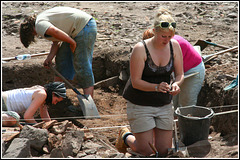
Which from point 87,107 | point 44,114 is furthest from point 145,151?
point 87,107

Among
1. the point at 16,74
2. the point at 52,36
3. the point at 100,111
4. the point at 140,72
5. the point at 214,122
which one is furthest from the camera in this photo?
the point at 16,74

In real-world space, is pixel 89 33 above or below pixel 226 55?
above

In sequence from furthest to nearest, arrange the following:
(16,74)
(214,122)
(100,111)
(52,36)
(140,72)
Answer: (16,74)
(100,111)
(52,36)
(214,122)
(140,72)

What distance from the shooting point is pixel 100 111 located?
5.98 meters

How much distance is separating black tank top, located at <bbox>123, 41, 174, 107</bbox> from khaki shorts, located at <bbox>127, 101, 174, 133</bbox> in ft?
0.21

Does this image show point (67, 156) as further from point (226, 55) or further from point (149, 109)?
point (226, 55)

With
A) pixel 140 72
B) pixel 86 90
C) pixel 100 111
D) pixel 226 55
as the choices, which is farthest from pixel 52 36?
pixel 226 55

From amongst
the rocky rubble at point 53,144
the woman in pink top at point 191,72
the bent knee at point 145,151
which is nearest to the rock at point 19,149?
the rocky rubble at point 53,144

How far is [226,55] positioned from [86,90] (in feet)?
8.38

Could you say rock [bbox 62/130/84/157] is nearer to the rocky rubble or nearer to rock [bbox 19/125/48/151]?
the rocky rubble

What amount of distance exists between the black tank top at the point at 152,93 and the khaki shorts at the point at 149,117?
64 millimetres

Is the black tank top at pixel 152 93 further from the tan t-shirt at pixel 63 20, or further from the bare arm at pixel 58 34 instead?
the tan t-shirt at pixel 63 20

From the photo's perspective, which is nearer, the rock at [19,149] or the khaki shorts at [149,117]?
the rock at [19,149]

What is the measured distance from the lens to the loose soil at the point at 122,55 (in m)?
4.67
